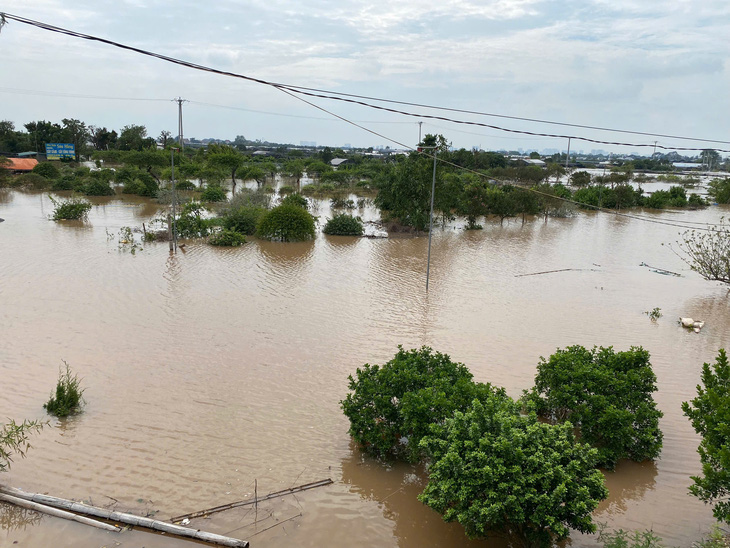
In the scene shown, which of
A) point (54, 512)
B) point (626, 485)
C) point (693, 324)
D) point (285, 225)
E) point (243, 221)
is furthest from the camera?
point (243, 221)

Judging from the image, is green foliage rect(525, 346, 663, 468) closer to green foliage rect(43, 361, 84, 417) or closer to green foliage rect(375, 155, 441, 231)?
green foliage rect(43, 361, 84, 417)

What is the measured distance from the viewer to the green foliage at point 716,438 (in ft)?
15.9

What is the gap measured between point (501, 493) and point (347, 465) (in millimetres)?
2615

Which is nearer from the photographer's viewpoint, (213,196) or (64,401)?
(64,401)

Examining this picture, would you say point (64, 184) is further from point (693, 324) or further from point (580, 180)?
point (580, 180)

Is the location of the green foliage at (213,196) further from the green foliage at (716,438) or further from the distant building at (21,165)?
the green foliage at (716,438)

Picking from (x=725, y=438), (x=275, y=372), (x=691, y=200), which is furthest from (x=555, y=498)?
(x=691, y=200)

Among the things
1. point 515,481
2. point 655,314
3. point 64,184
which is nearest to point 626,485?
point 515,481

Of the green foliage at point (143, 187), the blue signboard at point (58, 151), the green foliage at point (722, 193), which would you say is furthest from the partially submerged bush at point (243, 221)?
the blue signboard at point (58, 151)

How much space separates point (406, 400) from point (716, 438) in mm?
3239

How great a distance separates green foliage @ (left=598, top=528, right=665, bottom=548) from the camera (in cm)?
513

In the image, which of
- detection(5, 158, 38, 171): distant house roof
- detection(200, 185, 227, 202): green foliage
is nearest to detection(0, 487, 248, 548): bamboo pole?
detection(200, 185, 227, 202): green foliage

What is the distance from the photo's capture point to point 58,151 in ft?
183

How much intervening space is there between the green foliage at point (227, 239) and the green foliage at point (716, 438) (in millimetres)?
18433
